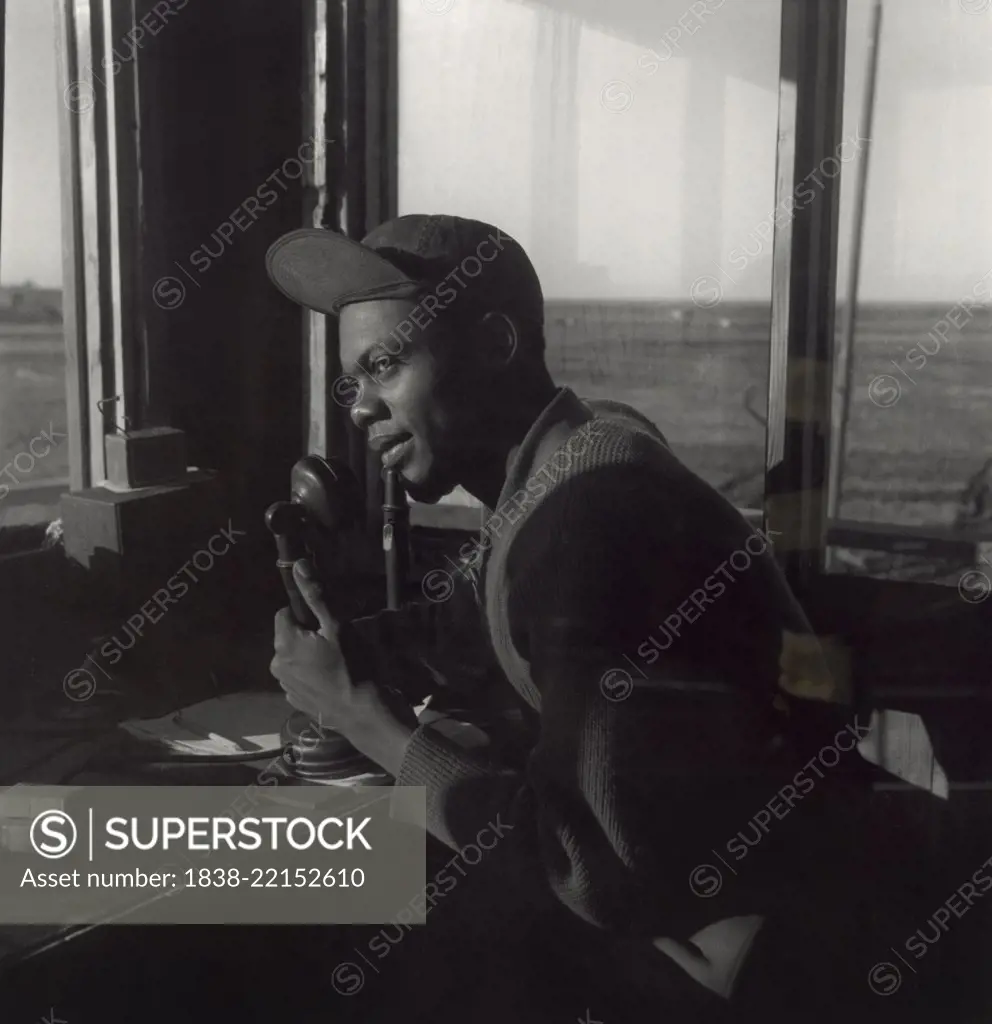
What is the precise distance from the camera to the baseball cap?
1195 millimetres

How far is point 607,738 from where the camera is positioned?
115 cm

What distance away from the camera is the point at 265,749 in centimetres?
129

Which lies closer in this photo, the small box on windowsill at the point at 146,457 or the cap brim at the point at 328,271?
the cap brim at the point at 328,271

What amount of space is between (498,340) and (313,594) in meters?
0.39

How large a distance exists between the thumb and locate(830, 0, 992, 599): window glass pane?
0.65 meters

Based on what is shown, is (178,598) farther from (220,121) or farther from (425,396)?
(220,121)

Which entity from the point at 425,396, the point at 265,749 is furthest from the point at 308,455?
the point at 265,749

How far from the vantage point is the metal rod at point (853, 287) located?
121 centimetres

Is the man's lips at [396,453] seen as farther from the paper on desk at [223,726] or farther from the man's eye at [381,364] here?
the paper on desk at [223,726]

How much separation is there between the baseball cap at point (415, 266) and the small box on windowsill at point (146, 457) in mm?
267

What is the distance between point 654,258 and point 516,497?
1.15 feet

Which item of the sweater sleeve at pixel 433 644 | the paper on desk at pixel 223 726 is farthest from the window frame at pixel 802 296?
the paper on desk at pixel 223 726

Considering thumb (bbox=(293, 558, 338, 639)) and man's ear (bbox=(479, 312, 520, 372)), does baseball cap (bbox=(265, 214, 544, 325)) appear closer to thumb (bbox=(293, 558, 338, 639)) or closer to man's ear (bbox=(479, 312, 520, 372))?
man's ear (bbox=(479, 312, 520, 372))

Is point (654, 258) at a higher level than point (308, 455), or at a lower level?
higher
